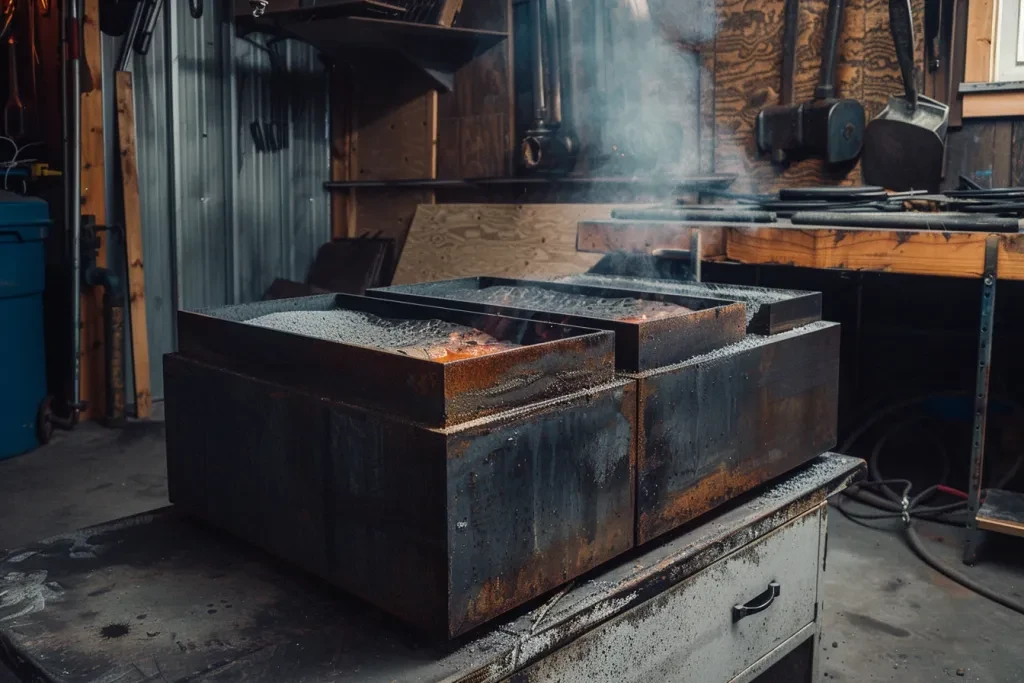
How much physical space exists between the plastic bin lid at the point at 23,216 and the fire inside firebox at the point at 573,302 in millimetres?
2958

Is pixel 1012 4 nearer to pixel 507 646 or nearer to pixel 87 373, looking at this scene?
pixel 507 646

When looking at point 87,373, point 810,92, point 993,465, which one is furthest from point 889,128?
point 87,373

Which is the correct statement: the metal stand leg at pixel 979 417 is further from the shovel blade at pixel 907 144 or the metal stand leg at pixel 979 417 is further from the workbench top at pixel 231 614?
the workbench top at pixel 231 614

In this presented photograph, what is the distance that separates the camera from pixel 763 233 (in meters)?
2.52

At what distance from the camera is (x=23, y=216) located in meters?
3.89

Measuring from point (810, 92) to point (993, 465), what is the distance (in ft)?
5.89

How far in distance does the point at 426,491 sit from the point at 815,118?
337 cm

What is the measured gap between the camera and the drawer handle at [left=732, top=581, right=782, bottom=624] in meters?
1.45

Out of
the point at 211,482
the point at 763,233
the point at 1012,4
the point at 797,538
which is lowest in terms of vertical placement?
the point at 797,538

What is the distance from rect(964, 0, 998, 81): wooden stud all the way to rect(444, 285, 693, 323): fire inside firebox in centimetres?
273

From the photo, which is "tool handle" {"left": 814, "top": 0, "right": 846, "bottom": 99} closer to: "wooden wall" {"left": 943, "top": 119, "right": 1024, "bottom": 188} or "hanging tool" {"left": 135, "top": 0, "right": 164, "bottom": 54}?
"wooden wall" {"left": 943, "top": 119, "right": 1024, "bottom": 188}

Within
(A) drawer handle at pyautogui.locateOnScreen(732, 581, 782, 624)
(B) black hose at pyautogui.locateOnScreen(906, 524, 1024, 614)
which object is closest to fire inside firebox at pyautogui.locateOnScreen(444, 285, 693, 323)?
(A) drawer handle at pyautogui.locateOnScreen(732, 581, 782, 624)

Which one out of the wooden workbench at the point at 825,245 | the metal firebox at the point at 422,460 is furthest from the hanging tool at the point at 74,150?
the metal firebox at the point at 422,460

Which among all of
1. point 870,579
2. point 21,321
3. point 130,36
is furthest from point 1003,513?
point 130,36
